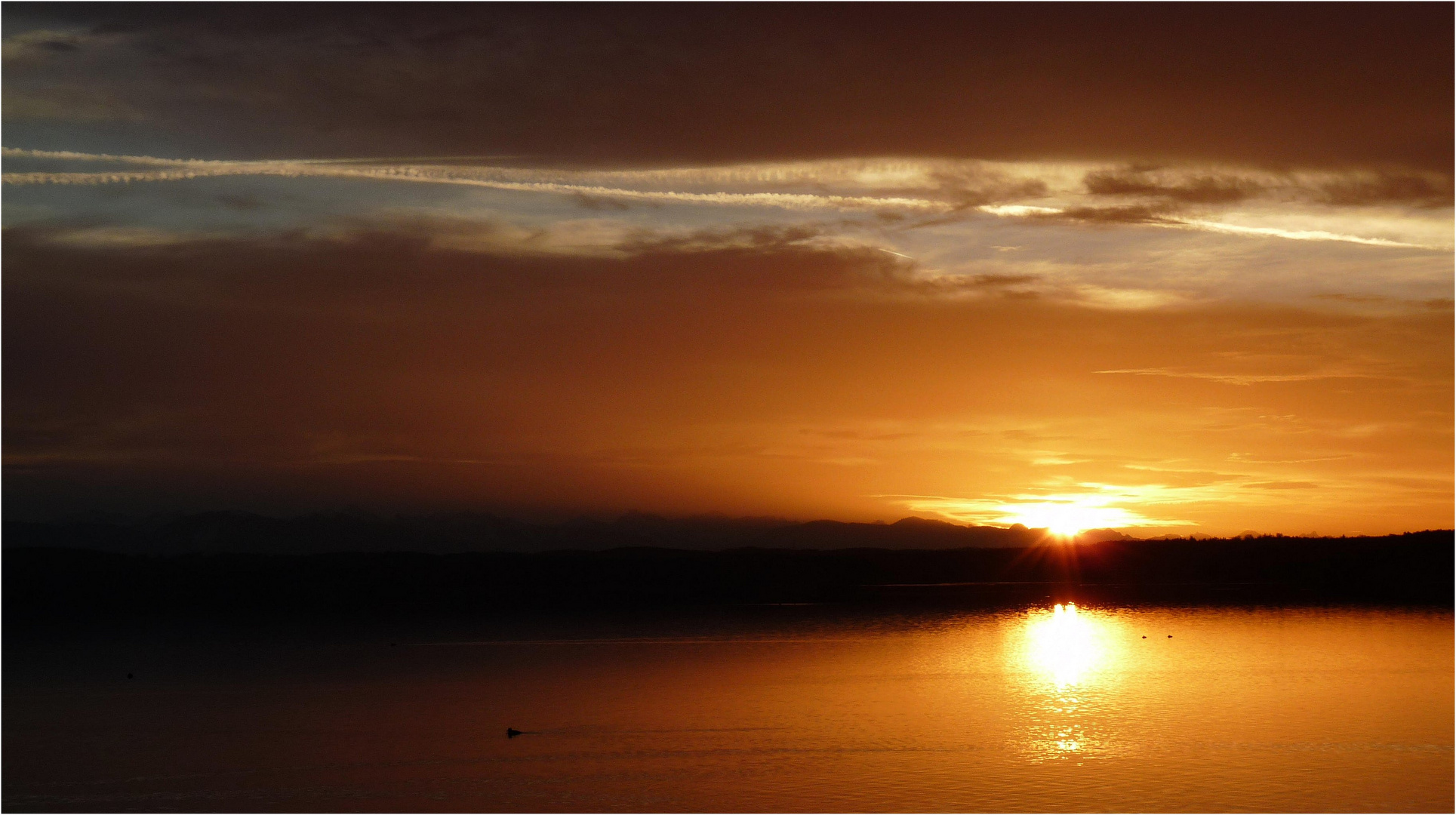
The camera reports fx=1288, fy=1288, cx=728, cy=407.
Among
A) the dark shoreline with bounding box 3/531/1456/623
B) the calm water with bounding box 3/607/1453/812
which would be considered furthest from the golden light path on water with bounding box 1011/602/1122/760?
the dark shoreline with bounding box 3/531/1456/623

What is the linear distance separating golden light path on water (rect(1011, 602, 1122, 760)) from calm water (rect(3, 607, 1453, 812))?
0.56 feet

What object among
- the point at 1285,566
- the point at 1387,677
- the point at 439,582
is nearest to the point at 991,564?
the point at 1285,566

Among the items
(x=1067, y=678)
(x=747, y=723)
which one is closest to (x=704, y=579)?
(x=1067, y=678)

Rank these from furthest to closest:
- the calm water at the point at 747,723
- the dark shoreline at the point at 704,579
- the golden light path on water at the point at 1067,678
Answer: the dark shoreline at the point at 704,579 < the golden light path on water at the point at 1067,678 < the calm water at the point at 747,723

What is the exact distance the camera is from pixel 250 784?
2909cm

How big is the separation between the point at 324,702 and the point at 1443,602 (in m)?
68.9

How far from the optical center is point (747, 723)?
116 ft

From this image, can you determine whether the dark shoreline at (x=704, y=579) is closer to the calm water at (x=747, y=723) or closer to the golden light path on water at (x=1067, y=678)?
the golden light path on water at (x=1067, y=678)

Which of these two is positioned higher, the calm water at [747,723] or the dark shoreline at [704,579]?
the dark shoreline at [704,579]

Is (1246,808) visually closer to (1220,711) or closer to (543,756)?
(1220,711)

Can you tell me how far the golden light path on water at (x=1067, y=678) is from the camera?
32.2m

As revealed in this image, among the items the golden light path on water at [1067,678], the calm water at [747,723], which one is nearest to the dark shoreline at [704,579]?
the golden light path on water at [1067,678]

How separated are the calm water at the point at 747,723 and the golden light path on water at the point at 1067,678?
17 centimetres

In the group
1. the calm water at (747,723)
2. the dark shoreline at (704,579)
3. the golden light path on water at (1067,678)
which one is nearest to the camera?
the calm water at (747,723)
